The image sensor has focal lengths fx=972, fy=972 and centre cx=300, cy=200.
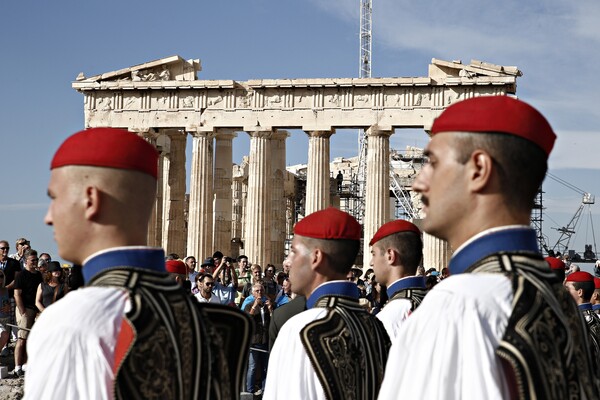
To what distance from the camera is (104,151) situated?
3.34m

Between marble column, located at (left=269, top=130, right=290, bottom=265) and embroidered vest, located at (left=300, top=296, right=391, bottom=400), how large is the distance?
3666 cm

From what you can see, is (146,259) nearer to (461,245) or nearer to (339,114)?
(461,245)

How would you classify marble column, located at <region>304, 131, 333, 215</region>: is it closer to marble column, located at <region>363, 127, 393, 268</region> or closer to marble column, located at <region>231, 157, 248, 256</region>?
marble column, located at <region>363, 127, 393, 268</region>

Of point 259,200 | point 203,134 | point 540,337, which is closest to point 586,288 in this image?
point 540,337

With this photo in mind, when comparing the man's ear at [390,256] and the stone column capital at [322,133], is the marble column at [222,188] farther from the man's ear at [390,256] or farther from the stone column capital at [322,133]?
the man's ear at [390,256]

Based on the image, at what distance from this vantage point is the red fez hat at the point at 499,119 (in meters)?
3.10

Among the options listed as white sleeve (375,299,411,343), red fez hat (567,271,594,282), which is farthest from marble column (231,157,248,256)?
white sleeve (375,299,411,343)

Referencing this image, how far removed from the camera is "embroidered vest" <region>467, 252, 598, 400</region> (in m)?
2.74

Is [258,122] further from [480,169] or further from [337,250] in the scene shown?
[480,169]

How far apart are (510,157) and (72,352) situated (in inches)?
58.6

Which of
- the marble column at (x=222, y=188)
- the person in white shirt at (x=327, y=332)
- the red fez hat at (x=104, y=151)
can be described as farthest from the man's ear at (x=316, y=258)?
the marble column at (x=222, y=188)

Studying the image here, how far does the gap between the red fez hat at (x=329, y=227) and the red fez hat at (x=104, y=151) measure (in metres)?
2.35

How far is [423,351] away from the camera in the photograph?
2752 mm

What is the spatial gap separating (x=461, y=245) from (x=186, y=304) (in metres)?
0.95
